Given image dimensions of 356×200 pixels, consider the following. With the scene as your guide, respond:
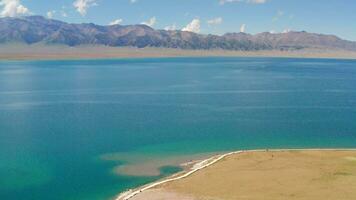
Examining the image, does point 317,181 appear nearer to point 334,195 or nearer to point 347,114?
point 334,195

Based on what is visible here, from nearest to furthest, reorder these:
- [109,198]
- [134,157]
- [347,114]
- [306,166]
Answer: [109,198] < [306,166] < [134,157] < [347,114]

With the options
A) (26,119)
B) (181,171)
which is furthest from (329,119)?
(26,119)

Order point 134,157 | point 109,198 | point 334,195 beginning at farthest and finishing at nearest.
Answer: point 134,157 < point 109,198 < point 334,195

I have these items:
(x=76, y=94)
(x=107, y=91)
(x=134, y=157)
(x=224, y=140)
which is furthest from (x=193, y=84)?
(x=134, y=157)

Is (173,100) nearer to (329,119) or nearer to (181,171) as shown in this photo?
(329,119)

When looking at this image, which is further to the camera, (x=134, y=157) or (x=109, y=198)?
(x=134, y=157)

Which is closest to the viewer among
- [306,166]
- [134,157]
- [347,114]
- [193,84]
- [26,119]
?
[306,166]
